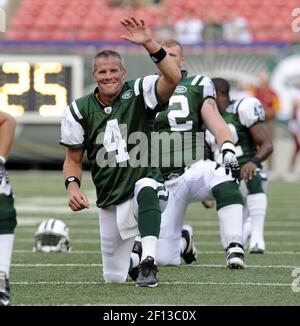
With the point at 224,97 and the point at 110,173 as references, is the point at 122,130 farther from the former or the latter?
the point at 224,97

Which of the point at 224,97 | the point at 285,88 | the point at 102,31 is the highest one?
the point at 102,31

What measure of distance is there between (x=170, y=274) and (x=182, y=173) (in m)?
0.83

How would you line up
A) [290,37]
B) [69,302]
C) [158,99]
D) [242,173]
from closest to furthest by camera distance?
[69,302] → [158,99] → [242,173] → [290,37]

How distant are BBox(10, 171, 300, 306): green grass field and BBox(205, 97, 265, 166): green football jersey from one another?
693mm

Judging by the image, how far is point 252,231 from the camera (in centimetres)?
740

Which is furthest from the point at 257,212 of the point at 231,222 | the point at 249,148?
the point at 231,222

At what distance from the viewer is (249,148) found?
7.38 metres

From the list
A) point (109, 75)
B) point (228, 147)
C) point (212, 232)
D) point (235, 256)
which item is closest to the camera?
point (109, 75)

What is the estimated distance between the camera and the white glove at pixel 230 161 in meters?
5.46

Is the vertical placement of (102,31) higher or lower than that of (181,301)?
higher

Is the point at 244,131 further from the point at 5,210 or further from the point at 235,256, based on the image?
the point at 5,210

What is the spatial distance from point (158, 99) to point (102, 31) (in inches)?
507

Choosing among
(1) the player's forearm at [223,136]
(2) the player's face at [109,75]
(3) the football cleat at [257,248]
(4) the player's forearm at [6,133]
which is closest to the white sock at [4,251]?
(4) the player's forearm at [6,133]

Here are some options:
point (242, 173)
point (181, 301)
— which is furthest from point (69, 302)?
point (242, 173)
